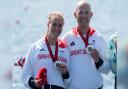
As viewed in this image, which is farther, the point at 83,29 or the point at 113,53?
the point at 83,29

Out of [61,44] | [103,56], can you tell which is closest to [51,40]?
[61,44]

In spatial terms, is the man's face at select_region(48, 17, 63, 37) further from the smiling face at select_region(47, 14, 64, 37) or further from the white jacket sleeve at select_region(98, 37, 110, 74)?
the white jacket sleeve at select_region(98, 37, 110, 74)

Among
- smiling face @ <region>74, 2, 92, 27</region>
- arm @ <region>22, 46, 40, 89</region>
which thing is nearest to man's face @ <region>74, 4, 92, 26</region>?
smiling face @ <region>74, 2, 92, 27</region>

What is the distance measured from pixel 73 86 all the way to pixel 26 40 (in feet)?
2.87

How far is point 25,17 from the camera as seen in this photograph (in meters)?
2.47

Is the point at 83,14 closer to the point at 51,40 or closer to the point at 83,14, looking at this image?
the point at 83,14

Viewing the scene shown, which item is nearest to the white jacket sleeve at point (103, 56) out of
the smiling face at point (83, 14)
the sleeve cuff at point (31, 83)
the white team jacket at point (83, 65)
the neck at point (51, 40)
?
the white team jacket at point (83, 65)

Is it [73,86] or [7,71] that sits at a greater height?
[7,71]

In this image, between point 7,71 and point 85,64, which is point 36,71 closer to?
point 85,64

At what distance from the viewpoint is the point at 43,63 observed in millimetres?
1464

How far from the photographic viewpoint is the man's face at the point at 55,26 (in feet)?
4.81

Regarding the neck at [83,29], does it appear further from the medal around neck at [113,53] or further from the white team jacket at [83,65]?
the medal around neck at [113,53]

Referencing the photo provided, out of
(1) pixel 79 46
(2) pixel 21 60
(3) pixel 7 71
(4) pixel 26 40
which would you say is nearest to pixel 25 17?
(4) pixel 26 40

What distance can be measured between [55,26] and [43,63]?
199mm
